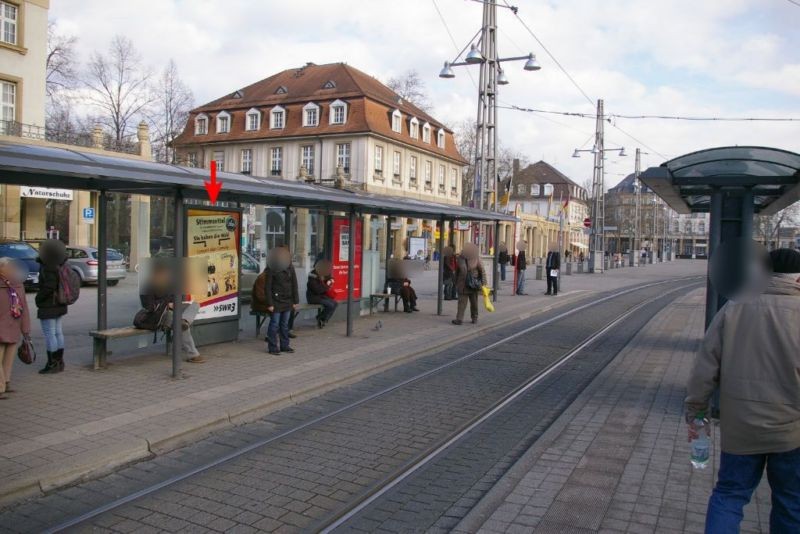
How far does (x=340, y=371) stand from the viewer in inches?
383

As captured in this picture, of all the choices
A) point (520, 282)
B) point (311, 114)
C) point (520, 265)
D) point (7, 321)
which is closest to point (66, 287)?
point (7, 321)

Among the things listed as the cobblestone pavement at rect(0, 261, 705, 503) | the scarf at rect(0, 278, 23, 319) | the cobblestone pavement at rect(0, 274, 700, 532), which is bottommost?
the cobblestone pavement at rect(0, 274, 700, 532)

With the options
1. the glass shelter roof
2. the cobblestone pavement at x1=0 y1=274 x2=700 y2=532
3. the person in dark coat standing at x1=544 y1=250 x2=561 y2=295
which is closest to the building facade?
the person in dark coat standing at x1=544 y1=250 x2=561 y2=295

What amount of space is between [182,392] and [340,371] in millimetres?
2370

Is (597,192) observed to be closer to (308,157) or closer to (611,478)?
(308,157)

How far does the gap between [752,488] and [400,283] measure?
45.0 feet

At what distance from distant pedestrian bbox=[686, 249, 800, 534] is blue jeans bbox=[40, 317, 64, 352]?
7.93m

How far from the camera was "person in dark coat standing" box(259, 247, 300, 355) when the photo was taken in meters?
10.8

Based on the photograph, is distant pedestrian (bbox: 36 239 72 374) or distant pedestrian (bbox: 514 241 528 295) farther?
distant pedestrian (bbox: 514 241 528 295)

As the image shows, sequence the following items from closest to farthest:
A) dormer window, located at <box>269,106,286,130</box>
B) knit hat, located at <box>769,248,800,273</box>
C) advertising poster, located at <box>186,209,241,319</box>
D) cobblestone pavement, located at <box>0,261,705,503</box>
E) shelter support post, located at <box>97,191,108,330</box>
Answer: knit hat, located at <box>769,248,800,273</box>
cobblestone pavement, located at <box>0,261,705,503</box>
shelter support post, located at <box>97,191,108,330</box>
advertising poster, located at <box>186,209,241,319</box>
dormer window, located at <box>269,106,286,130</box>

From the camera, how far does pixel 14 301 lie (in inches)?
292

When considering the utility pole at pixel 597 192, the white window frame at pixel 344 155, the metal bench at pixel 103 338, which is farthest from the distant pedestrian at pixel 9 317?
the white window frame at pixel 344 155

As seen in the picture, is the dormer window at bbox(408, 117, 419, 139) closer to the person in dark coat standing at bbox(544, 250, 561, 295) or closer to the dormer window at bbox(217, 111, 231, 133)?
the dormer window at bbox(217, 111, 231, 133)

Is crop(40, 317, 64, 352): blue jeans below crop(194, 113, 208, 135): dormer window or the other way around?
below
